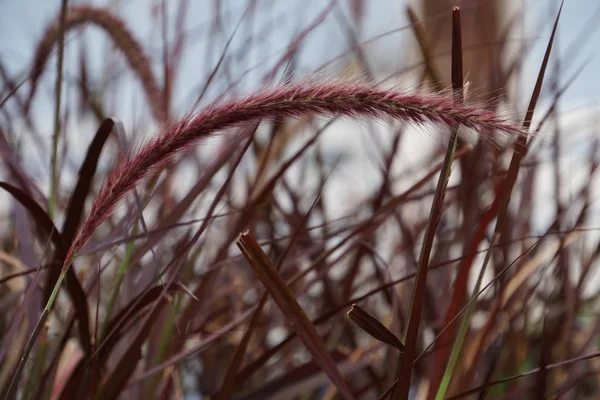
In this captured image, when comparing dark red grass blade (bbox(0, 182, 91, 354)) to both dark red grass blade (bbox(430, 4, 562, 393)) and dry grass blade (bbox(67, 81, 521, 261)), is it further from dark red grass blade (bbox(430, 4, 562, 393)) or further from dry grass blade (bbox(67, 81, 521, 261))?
dark red grass blade (bbox(430, 4, 562, 393))

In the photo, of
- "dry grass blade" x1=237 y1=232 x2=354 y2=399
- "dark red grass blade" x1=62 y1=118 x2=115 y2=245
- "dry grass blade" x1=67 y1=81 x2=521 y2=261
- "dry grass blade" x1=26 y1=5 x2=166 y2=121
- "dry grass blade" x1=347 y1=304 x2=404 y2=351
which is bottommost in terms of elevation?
"dry grass blade" x1=347 y1=304 x2=404 y2=351

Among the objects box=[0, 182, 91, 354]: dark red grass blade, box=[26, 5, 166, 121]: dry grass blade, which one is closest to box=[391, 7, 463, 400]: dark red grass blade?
box=[0, 182, 91, 354]: dark red grass blade

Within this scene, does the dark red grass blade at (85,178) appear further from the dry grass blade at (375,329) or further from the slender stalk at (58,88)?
the dry grass blade at (375,329)

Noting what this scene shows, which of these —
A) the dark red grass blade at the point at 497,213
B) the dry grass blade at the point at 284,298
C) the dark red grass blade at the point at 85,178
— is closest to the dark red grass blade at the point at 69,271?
the dark red grass blade at the point at 85,178

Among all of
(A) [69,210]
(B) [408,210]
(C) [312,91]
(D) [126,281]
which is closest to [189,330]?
(D) [126,281]

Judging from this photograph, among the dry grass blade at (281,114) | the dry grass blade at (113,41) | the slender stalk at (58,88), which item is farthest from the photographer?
the dry grass blade at (113,41)

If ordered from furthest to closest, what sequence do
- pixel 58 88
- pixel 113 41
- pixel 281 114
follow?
1. pixel 113 41
2. pixel 58 88
3. pixel 281 114

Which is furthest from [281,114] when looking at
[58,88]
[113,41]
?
[113,41]

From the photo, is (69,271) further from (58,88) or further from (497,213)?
(497,213)

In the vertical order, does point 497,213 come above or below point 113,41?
below
